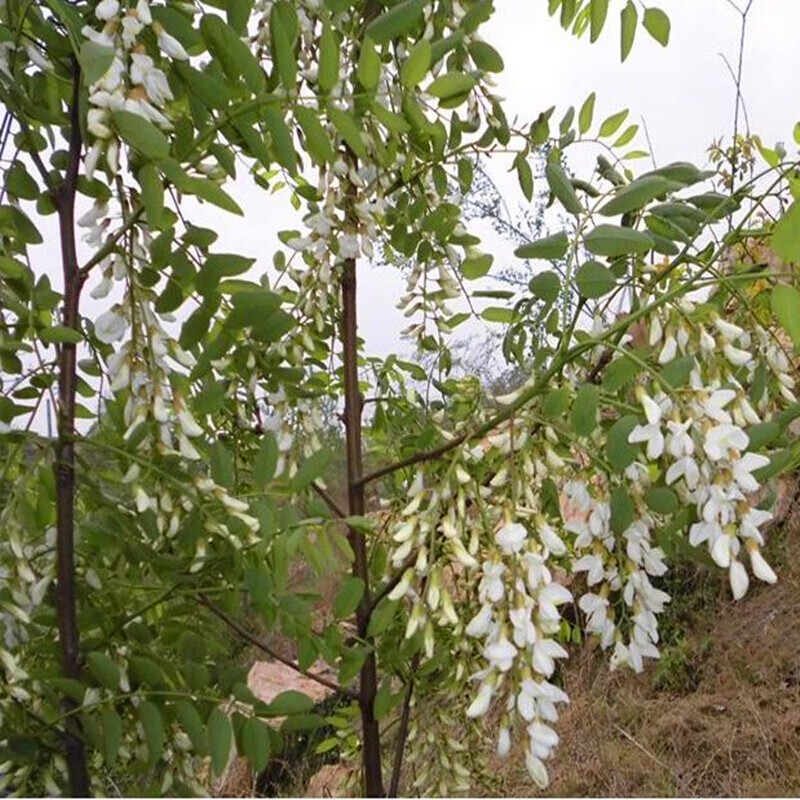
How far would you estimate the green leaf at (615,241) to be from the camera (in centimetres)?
81

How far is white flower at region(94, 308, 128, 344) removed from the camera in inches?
37.5

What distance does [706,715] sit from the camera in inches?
123

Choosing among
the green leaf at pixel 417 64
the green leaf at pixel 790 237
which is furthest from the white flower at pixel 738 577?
the green leaf at pixel 417 64

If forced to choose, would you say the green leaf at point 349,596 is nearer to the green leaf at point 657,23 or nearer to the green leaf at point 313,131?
the green leaf at point 313,131

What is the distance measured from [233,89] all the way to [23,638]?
1.81ft

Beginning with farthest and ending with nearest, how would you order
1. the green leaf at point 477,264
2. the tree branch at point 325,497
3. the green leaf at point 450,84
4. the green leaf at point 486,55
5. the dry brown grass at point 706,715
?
1. the dry brown grass at point 706,715
2. the green leaf at point 477,264
3. the tree branch at point 325,497
4. the green leaf at point 486,55
5. the green leaf at point 450,84

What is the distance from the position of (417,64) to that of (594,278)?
243 millimetres

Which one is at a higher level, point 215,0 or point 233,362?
point 215,0

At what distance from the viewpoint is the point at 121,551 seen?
1.09m

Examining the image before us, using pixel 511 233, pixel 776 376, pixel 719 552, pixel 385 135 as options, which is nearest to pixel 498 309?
pixel 385 135

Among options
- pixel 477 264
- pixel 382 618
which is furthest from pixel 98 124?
pixel 477 264

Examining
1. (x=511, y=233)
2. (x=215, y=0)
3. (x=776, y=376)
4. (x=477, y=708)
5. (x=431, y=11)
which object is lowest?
(x=477, y=708)

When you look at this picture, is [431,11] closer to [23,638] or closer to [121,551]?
[121,551]

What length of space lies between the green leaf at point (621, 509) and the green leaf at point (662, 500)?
0.02m
